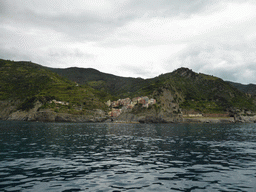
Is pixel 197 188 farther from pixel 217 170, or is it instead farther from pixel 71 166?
pixel 71 166

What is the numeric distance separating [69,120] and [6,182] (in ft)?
623

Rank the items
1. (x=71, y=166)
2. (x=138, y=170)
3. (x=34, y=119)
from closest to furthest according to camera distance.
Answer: (x=138, y=170) < (x=71, y=166) < (x=34, y=119)

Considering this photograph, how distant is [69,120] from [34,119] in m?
35.6

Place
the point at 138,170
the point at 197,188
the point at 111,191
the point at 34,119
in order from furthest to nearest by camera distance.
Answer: the point at 34,119 < the point at 138,170 < the point at 197,188 < the point at 111,191

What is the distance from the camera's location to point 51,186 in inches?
650

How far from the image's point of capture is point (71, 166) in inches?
931

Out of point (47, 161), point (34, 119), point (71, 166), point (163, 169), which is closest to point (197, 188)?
point (163, 169)

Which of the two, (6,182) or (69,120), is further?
(69,120)

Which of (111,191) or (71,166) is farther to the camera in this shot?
(71,166)

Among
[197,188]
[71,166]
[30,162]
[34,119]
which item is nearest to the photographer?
[197,188]

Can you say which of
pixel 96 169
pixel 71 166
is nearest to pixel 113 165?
pixel 96 169

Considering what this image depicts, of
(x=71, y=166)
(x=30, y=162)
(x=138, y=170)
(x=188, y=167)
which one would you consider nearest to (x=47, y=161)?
(x=30, y=162)

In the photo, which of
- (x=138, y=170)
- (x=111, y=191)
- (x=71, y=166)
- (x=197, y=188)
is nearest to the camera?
(x=111, y=191)

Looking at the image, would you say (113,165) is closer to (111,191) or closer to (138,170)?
(138,170)
